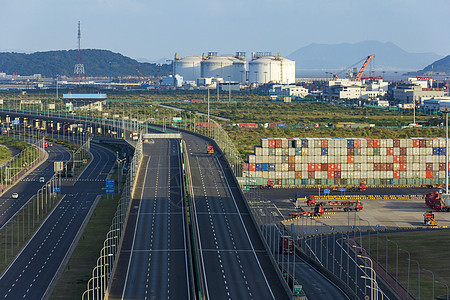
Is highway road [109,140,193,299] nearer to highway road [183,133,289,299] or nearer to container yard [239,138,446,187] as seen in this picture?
highway road [183,133,289,299]

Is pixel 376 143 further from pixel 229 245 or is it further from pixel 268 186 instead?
pixel 229 245

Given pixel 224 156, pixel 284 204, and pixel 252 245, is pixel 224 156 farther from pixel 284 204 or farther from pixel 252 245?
pixel 252 245

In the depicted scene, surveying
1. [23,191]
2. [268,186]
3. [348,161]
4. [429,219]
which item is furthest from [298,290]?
[23,191]

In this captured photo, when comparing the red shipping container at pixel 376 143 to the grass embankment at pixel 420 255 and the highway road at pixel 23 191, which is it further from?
the highway road at pixel 23 191

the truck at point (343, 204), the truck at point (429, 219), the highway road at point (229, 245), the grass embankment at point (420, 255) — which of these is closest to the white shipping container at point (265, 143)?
the highway road at point (229, 245)

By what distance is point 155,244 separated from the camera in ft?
338

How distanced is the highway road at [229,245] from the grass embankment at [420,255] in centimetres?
1560

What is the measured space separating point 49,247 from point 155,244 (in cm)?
1606

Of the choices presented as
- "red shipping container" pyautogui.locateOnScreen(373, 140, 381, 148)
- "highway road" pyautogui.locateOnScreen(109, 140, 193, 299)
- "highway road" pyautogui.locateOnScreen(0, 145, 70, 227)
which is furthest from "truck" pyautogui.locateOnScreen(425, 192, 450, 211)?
"highway road" pyautogui.locateOnScreen(0, 145, 70, 227)

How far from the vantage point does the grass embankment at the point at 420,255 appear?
293 ft

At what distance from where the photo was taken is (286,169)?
15962cm

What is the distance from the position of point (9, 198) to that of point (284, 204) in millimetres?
50710

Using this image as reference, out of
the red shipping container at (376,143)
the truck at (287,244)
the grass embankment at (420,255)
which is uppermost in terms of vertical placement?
the red shipping container at (376,143)

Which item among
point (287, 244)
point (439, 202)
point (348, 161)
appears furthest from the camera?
point (348, 161)
